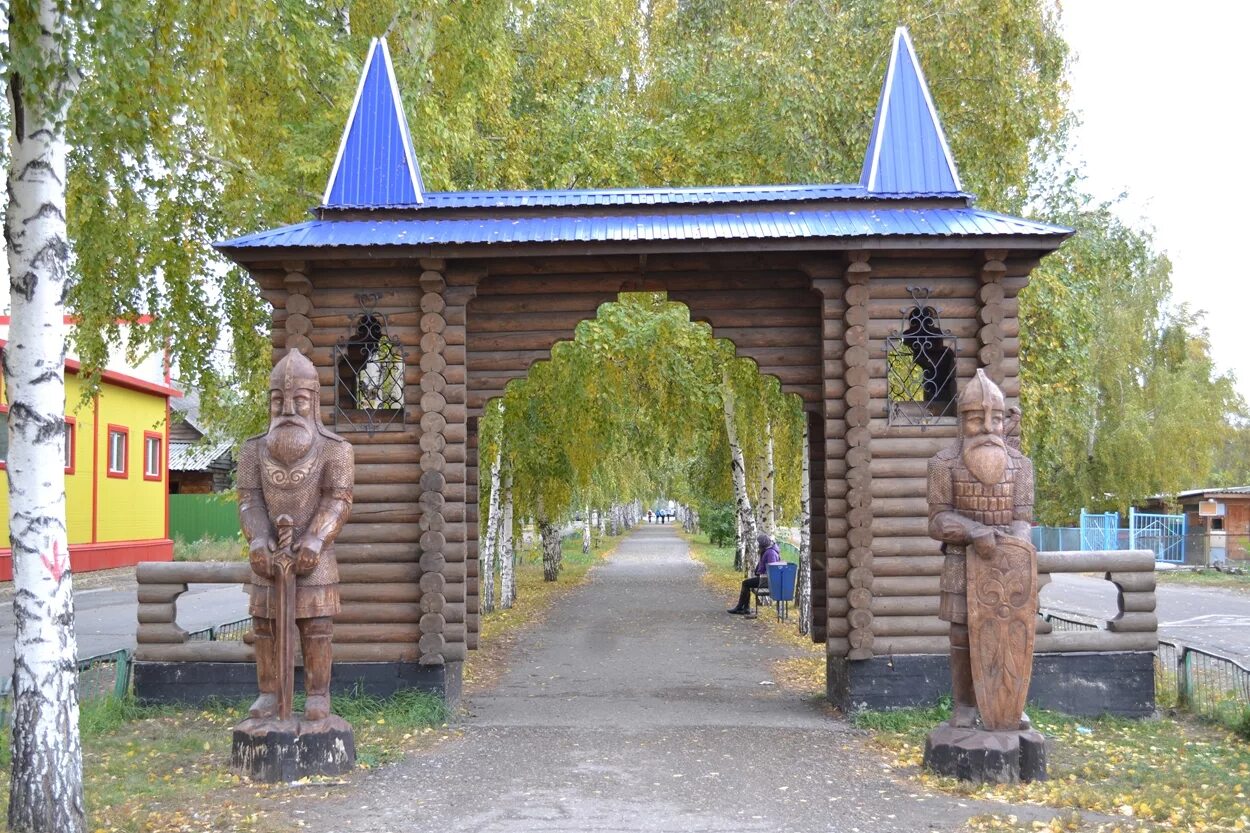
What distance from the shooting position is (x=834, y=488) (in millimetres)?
10562

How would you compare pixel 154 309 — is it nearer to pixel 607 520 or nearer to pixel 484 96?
pixel 484 96

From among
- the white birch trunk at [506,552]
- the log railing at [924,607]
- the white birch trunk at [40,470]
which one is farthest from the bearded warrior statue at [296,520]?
the white birch trunk at [506,552]

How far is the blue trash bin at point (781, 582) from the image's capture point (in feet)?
64.2

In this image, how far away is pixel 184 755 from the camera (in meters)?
8.94

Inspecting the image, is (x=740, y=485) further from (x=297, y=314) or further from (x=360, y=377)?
(x=297, y=314)

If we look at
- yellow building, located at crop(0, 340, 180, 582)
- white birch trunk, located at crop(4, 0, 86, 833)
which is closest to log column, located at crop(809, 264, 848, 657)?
white birch trunk, located at crop(4, 0, 86, 833)

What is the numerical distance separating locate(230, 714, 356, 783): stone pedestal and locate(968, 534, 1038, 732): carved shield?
4.71 metres

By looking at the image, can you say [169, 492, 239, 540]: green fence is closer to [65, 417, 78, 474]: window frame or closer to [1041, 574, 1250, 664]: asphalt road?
[65, 417, 78, 474]: window frame

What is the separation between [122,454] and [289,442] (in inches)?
1057

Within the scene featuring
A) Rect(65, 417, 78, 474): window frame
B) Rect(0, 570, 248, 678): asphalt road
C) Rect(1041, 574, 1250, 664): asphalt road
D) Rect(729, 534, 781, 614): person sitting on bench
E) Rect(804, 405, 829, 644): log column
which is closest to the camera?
Rect(804, 405, 829, 644): log column

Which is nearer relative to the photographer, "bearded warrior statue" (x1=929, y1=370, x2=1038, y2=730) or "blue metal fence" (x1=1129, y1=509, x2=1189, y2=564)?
"bearded warrior statue" (x1=929, y1=370, x2=1038, y2=730)

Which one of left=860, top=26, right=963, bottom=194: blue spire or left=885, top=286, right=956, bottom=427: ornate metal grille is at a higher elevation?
left=860, top=26, right=963, bottom=194: blue spire

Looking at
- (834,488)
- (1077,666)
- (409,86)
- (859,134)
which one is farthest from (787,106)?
(1077,666)

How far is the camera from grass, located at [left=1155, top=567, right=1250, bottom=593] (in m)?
29.7
